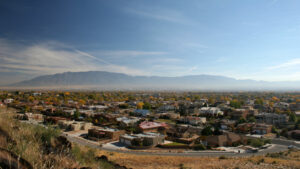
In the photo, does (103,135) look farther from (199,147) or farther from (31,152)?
(31,152)

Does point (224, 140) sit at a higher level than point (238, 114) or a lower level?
lower

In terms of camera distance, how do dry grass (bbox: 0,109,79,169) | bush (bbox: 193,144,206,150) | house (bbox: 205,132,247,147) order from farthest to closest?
house (bbox: 205,132,247,147) < bush (bbox: 193,144,206,150) < dry grass (bbox: 0,109,79,169)

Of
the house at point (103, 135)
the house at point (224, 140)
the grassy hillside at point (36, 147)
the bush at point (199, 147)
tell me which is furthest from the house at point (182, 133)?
the grassy hillside at point (36, 147)

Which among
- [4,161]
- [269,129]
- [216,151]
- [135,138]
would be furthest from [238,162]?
[269,129]

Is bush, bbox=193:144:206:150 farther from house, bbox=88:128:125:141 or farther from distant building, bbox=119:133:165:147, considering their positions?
house, bbox=88:128:125:141

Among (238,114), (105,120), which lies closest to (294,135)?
(238,114)

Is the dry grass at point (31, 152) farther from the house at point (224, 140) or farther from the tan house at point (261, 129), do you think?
the tan house at point (261, 129)

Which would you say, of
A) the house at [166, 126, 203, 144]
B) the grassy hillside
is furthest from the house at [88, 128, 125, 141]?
the grassy hillside

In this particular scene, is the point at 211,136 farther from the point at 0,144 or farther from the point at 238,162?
the point at 0,144

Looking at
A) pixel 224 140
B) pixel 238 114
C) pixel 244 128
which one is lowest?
pixel 224 140

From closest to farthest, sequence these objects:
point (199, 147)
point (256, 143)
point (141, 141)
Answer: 1. point (199, 147)
2. point (141, 141)
3. point (256, 143)

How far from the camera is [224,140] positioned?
28609mm

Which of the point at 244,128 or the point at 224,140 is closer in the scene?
Result: the point at 224,140

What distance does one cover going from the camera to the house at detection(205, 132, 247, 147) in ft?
90.8
